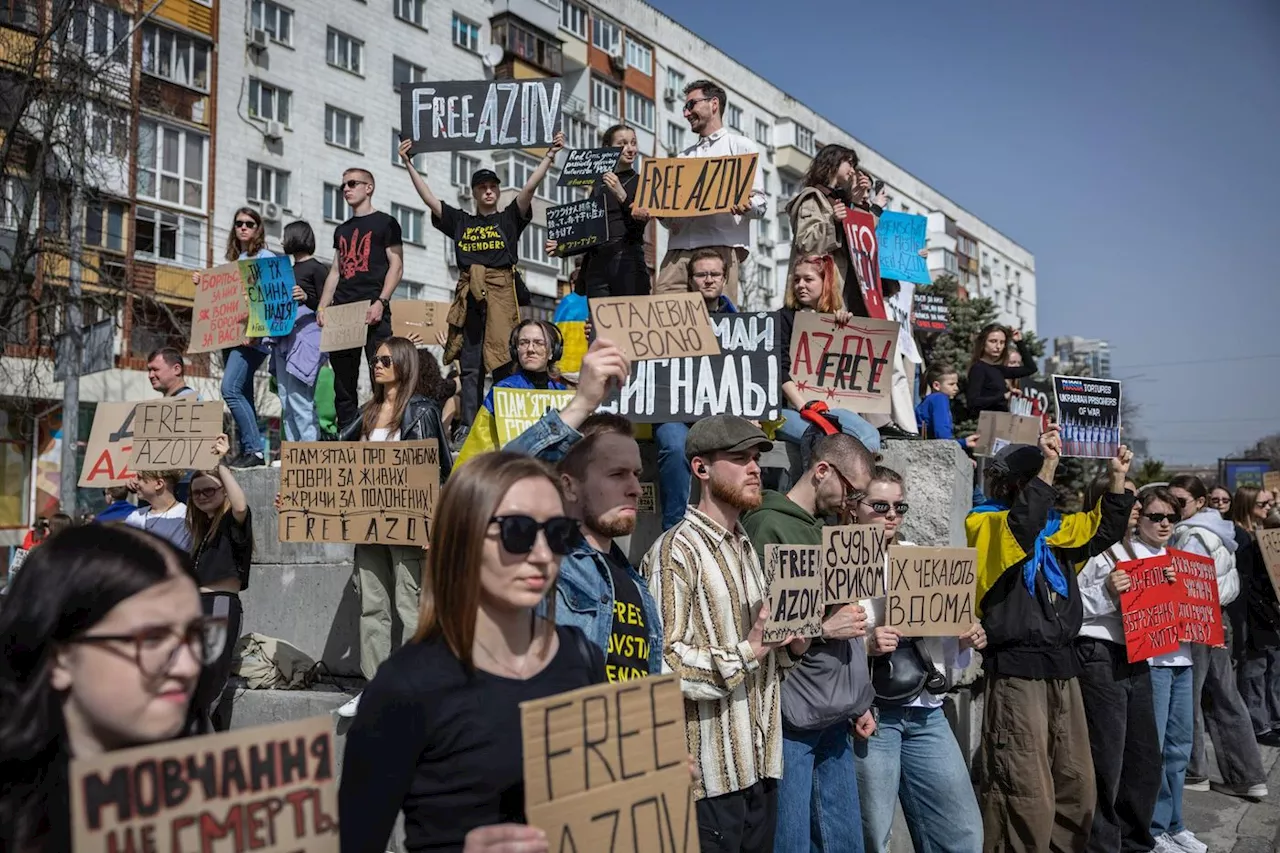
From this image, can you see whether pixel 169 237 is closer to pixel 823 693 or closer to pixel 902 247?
Answer: pixel 902 247

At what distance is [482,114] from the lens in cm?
819

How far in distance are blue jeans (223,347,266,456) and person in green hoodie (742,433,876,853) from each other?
5042 mm

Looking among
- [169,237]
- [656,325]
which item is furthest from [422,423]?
[169,237]

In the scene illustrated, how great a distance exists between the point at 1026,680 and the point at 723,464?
244cm

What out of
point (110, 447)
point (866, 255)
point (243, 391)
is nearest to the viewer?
point (110, 447)

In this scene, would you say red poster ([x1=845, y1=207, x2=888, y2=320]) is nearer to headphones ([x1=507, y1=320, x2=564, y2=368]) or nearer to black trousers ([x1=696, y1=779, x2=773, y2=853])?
headphones ([x1=507, y1=320, x2=564, y2=368])

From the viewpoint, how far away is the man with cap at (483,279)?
7.82m

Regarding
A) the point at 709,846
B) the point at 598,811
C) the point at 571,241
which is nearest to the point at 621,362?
the point at 598,811

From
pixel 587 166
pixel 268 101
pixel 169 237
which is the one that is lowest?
pixel 587 166

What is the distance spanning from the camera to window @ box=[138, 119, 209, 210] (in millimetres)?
A: 26422

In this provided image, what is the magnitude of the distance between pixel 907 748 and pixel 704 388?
2314 mm

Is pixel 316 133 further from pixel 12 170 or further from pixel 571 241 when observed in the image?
pixel 571 241

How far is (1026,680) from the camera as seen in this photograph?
524cm

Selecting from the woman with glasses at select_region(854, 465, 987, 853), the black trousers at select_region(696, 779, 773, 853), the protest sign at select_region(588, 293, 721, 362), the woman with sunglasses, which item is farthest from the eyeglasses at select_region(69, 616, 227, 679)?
the protest sign at select_region(588, 293, 721, 362)
